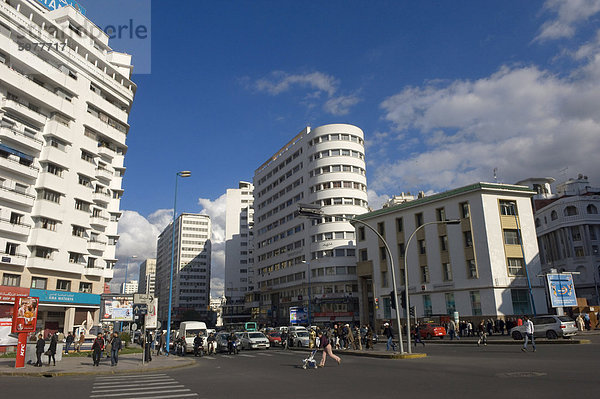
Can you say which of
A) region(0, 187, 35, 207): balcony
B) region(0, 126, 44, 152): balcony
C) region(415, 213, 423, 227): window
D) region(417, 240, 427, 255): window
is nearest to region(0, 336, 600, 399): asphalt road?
region(0, 187, 35, 207): balcony

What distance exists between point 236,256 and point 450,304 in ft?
343

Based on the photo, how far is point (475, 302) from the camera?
45281 millimetres

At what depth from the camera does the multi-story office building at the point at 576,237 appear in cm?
7144

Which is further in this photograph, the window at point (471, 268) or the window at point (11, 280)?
the window at point (471, 268)

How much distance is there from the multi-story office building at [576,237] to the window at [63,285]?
242ft

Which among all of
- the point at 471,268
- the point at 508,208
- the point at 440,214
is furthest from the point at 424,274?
Answer: the point at 508,208

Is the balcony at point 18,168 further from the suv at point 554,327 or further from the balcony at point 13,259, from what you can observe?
the suv at point 554,327

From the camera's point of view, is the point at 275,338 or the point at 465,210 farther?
the point at 465,210

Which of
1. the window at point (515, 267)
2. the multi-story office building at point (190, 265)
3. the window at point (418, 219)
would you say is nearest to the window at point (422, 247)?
the window at point (418, 219)

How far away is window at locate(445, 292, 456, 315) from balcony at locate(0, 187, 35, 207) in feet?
146

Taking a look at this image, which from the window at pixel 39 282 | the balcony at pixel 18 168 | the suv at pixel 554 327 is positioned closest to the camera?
the suv at pixel 554 327

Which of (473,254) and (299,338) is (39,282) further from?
(473,254)

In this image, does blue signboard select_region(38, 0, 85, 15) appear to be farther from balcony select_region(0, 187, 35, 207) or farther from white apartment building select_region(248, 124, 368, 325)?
white apartment building select_region(248, 124, 368, 325)

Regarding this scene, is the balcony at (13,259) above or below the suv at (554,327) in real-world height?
above
